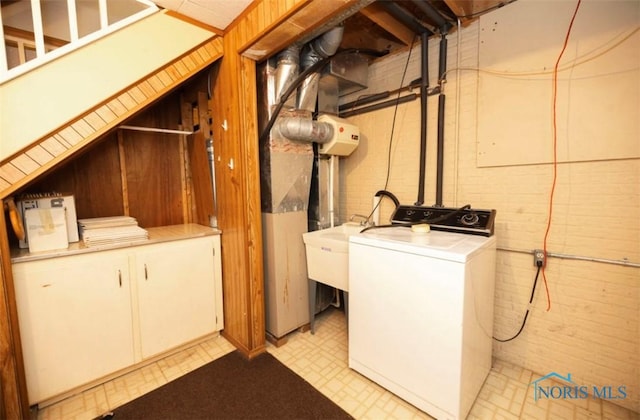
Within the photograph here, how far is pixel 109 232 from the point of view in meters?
1.75

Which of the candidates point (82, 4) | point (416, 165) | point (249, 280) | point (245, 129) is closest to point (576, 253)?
point (416, 165)

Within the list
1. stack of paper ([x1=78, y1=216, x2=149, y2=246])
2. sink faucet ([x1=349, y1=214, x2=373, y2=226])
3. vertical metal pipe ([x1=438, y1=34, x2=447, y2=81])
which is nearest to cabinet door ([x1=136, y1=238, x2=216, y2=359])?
stack of paper ([x1=78, y1=216, x2=149, y2=246])

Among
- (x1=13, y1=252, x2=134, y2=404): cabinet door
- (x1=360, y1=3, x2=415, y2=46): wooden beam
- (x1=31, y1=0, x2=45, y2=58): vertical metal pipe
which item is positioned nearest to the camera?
(x1=31, y1=0, x2=45, y2=58): vertical metal pipe

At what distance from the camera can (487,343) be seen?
1714mm

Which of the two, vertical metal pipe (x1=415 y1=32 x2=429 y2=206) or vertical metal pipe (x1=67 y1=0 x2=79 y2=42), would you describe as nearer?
vertical metal pipe (x1=67 y1=0 x2=79 y2=42)

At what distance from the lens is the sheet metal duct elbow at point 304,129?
2072 mm

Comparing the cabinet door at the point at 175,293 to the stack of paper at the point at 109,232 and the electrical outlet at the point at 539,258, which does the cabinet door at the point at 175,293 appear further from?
the electrical outlet at the point at 539,258

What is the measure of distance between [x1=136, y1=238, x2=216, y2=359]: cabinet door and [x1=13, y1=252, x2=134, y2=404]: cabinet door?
0.10 meters

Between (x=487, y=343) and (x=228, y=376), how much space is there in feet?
5.50

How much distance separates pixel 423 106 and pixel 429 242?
1.20 meters

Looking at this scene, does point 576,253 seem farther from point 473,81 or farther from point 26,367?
point 26,367

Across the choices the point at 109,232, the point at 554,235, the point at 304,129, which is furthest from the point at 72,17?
the point at 554,235

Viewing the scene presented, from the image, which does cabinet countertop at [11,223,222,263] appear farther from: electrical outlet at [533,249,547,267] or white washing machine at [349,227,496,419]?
electrical outlet at [533,249,547,267]

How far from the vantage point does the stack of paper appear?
5.56ft
